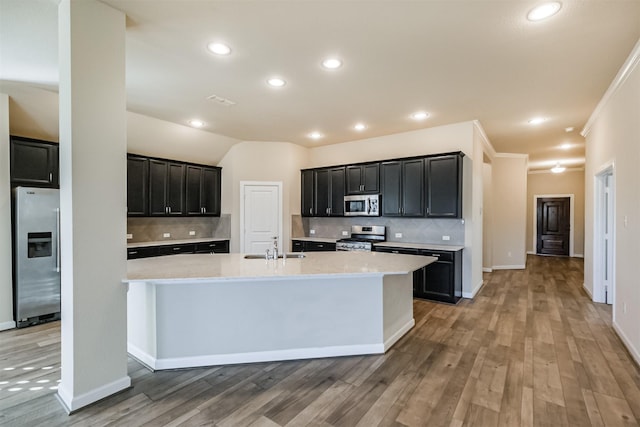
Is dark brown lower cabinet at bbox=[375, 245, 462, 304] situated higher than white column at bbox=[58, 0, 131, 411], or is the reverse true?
white column at bbox=[58, 0, 131, 411]

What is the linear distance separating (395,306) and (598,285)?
12.6 feet

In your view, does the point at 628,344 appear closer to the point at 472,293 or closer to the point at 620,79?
the point at 472,293

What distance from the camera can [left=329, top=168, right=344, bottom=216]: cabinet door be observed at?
6.03 meters

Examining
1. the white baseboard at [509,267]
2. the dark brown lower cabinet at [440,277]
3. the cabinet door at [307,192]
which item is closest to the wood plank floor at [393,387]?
the dark brown lower cabinet at [440,277]

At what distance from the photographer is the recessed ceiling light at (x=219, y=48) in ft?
8.84

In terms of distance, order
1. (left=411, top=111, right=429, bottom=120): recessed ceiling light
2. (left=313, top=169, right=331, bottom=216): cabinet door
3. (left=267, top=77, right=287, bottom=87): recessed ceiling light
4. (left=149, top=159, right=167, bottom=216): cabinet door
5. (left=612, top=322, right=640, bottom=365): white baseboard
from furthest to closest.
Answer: (left=313, top=169, right=331, bottom=216): cabinet door, (left=149, top=159, right=167, bottom=216): cabinet door, (left=411, top=111, right=429, bottom=120): recessed ceiling light, (left=267, top=77, right=287, bottom=87): recessed ceiling light, (left=612, top=322, right=640, bottom=365): white baseboard

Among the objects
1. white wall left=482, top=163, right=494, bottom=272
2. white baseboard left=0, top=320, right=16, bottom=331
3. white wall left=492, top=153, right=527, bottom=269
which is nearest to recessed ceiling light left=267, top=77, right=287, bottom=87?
white baseboard left=0, top=320, right=16, bottom=331

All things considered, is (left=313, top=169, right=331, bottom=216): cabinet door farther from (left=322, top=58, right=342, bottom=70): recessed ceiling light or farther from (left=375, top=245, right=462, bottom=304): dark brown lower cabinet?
(left=322, top=58, right=342, bottom=70): recessed ceiling light

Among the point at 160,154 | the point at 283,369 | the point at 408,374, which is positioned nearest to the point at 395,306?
the point at 408,374

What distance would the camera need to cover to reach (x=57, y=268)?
3.91 m

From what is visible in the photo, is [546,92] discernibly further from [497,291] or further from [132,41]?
[132,41]

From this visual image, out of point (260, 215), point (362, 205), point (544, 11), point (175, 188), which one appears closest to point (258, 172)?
point (260, 215)

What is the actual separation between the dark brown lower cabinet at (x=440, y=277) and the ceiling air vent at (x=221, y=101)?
3.31 meters

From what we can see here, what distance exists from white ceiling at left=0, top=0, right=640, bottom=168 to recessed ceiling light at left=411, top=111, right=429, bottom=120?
0.19m
